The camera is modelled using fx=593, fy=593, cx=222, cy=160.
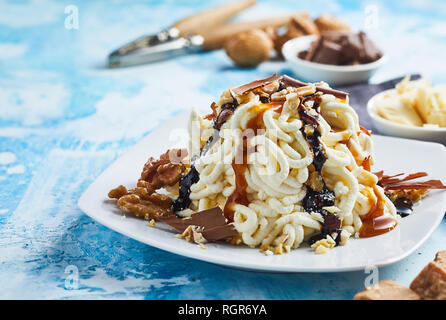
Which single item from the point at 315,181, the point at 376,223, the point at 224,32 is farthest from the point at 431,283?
the point at 224,32

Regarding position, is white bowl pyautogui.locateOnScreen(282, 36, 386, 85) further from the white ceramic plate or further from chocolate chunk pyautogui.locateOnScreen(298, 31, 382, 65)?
the white ceramic plate

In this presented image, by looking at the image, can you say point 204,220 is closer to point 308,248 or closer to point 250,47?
point 308,248

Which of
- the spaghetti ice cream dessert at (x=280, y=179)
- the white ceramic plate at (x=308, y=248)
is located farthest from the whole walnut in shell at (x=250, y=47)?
the spaghetti ice cream dessert at (x=280, y=179)

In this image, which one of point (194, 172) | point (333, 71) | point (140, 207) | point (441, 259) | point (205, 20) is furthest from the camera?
point (205, 20)

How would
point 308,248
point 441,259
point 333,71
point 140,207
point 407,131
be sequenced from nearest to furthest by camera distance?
1. point 441,259
2. point 308,248
3. point 140,207
4. point 407,131
5. point 333,71

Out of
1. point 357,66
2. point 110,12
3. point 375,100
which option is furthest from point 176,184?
point 110,12

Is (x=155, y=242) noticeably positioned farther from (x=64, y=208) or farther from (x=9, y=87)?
(x=9, y=87)
